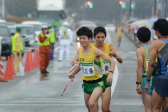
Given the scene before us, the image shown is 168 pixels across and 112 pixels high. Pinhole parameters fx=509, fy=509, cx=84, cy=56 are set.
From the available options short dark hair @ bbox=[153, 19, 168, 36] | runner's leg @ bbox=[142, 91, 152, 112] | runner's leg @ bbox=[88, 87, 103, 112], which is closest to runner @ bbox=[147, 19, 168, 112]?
short dark hair @ bbox=[153, 19, 168, 36]

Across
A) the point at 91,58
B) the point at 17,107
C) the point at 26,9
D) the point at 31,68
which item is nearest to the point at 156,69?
the point at 91,58

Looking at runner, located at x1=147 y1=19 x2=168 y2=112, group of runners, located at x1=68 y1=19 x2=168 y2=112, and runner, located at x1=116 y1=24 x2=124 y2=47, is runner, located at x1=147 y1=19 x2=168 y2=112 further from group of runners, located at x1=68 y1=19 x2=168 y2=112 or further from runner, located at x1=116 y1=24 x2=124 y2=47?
runner, located at x1=116 y1=24 x2=124 y2=47

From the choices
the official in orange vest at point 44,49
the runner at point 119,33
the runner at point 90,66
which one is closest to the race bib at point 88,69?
the runner at point 90,66

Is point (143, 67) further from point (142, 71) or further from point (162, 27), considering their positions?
point (162, 27)

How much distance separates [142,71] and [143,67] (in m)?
0.08

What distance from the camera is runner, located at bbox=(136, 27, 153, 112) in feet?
25.9

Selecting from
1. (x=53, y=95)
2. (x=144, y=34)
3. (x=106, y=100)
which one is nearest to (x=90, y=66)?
(x=106, y=100)

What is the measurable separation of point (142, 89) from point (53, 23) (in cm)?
4173

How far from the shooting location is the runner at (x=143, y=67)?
311 inches

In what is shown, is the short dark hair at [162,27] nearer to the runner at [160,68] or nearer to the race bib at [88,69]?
the runner at [160,68]

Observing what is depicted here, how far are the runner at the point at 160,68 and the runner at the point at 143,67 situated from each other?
0.35 m

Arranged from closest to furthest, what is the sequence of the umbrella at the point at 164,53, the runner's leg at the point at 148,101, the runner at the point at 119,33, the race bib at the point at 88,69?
1. the umbrella at the point at 164,53
2. the runner's leg at the point at 148,101
3. the race bib at the point at 88,69
4. the runner at the point at 119,33

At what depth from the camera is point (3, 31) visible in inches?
1016

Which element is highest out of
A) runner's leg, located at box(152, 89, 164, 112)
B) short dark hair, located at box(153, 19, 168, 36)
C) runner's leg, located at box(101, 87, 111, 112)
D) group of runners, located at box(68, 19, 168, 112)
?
short dark hair, located at box(153, 19, 168, 36)
